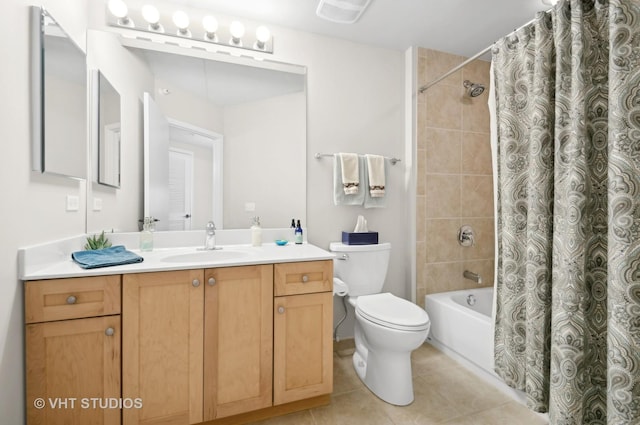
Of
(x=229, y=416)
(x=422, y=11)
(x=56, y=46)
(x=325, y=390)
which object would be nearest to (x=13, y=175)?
(x=56, y=46)

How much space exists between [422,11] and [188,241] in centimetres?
216

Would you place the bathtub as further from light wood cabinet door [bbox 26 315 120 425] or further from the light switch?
the light switch

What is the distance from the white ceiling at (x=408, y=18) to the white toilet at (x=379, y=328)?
62.6 inches

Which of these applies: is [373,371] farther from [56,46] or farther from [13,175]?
[56,46]

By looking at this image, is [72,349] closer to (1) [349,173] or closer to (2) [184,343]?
(2) [184,343]

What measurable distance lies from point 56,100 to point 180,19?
36.4 inches

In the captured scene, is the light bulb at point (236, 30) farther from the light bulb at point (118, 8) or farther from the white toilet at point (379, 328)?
the white toilet at point (379, 328)

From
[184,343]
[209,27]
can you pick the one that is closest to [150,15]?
[209,27]

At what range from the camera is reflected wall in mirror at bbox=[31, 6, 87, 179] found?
45.8 inches

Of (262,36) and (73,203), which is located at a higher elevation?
(262,36)

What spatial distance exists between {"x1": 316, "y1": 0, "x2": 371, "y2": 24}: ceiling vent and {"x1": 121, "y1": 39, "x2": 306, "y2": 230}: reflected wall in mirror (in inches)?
15.1

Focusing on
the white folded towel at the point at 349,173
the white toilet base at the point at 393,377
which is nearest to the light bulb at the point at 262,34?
the white folded towel at the point at 349,173

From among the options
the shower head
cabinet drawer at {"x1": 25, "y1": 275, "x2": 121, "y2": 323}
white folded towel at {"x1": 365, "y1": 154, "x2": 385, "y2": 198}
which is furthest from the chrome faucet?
the shower head

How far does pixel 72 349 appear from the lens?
1.12 metres
